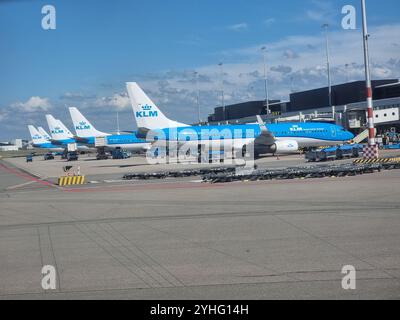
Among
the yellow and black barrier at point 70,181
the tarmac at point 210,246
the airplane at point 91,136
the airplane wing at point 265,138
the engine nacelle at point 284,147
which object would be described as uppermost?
the airplane at point 91,136

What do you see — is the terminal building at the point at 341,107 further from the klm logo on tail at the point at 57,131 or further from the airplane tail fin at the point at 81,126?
the klm logo on tail at the point at 57,131

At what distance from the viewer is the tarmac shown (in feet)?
31.5

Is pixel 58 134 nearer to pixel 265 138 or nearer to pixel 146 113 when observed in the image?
pixel 146 113

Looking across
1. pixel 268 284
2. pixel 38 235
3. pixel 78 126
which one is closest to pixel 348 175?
pixel 38 235

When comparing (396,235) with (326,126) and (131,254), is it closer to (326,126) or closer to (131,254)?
(131,254)

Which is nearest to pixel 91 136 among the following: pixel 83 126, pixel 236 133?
pixel 83 126

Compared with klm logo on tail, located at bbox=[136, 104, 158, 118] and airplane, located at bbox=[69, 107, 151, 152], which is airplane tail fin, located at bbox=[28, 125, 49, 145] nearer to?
airplane, located at bbox=[69, 107, 151, 152]

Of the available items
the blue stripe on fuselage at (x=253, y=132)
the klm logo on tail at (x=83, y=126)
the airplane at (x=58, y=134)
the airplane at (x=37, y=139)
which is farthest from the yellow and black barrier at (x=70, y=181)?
the airplane at (x=37, y=139)

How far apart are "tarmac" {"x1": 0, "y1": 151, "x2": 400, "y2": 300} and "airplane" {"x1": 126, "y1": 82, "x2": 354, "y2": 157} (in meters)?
→ 27.0

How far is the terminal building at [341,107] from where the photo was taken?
242ft

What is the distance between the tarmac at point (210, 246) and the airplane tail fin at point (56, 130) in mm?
78279

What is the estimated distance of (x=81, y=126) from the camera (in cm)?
8594

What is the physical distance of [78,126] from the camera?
85500mm

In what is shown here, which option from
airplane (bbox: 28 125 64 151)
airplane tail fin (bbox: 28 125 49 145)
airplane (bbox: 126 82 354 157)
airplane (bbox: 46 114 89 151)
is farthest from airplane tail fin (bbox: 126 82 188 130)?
airplane tail fin (bbox: 28 125 49 145)
